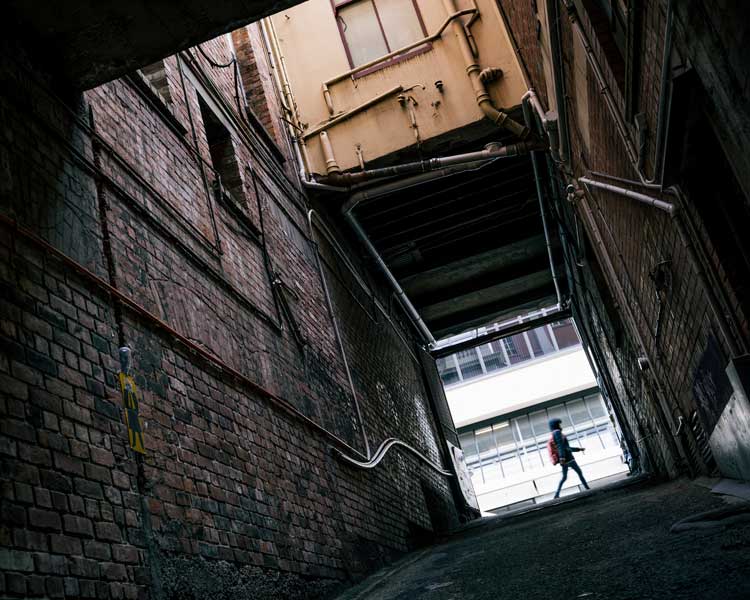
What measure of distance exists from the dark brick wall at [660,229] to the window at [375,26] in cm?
197

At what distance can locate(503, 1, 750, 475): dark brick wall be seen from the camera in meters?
2.58

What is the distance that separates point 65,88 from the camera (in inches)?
156

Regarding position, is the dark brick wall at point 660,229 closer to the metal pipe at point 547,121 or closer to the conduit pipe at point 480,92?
the metal pipe at point 547,121

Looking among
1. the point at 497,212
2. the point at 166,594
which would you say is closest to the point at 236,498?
the point at 166,594

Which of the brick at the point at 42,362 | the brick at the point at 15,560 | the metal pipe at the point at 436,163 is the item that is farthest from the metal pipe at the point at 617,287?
the brick at the point at 15,560

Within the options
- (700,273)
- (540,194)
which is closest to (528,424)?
(540,194)

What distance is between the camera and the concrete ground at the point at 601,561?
8.29ft

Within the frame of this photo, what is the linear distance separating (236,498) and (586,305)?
27.8 ft

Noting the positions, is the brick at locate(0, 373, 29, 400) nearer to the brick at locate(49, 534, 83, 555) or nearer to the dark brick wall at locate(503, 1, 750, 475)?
the brick at locate(49, 534, 83, 555)

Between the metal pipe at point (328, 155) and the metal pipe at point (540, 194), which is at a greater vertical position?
the metal pipe at point (328, 155)

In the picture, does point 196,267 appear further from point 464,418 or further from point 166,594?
point 464,418

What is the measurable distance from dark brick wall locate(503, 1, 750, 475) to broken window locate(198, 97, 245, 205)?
2.98m

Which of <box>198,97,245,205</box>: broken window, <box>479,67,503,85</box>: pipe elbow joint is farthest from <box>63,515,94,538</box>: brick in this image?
<box>479,67,503,85</box>: pipe elbow joint

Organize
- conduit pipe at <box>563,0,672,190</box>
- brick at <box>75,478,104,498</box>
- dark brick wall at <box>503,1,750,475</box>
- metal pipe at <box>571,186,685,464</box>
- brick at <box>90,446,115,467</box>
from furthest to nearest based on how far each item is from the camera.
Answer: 1. metal pipe at <box>571,186,685,464</box>
2. conduit pipe at <box>563,0,672,190</box>
3. brick at <box>90,446,115,467</box>
4. brick at <box>75,478,104,498</box>
5. dark brick wall at <box>503,1,750,475</box>
